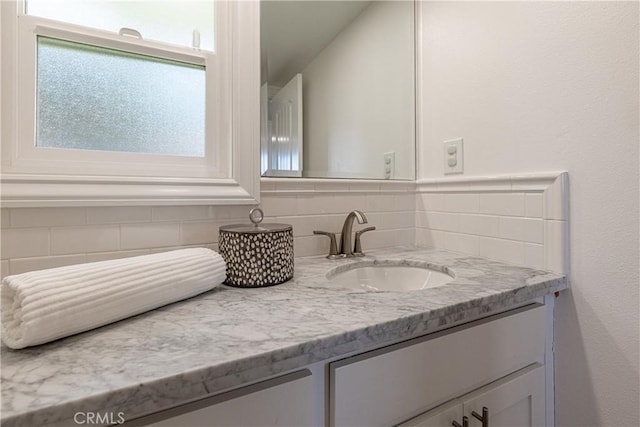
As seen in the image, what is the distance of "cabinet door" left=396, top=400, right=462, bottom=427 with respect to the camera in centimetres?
58

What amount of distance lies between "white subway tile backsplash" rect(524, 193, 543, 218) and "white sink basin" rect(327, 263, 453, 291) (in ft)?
0.99

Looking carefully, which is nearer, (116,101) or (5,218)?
(5,218)

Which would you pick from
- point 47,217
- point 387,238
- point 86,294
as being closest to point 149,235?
point 47,217

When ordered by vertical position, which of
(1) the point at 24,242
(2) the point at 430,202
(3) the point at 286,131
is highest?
(3) the point at 286,131

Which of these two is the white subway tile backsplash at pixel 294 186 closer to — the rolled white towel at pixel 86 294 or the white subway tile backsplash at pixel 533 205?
the rolled white towel at pixel 86 294

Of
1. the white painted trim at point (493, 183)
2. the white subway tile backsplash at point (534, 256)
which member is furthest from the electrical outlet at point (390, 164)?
the white subway tile backsplash at point (534, 256)

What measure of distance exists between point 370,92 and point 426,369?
3.54 feet

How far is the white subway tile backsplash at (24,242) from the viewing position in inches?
26.8

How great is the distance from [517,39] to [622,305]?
74cm

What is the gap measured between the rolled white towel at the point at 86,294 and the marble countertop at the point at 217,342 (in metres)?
0.02

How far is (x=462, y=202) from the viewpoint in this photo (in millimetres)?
1093

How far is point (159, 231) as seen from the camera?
32.3 inches

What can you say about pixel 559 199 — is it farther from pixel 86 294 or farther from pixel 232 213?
pixel 86 294

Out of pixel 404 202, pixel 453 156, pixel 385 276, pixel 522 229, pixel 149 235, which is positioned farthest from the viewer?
pixel 404 202
